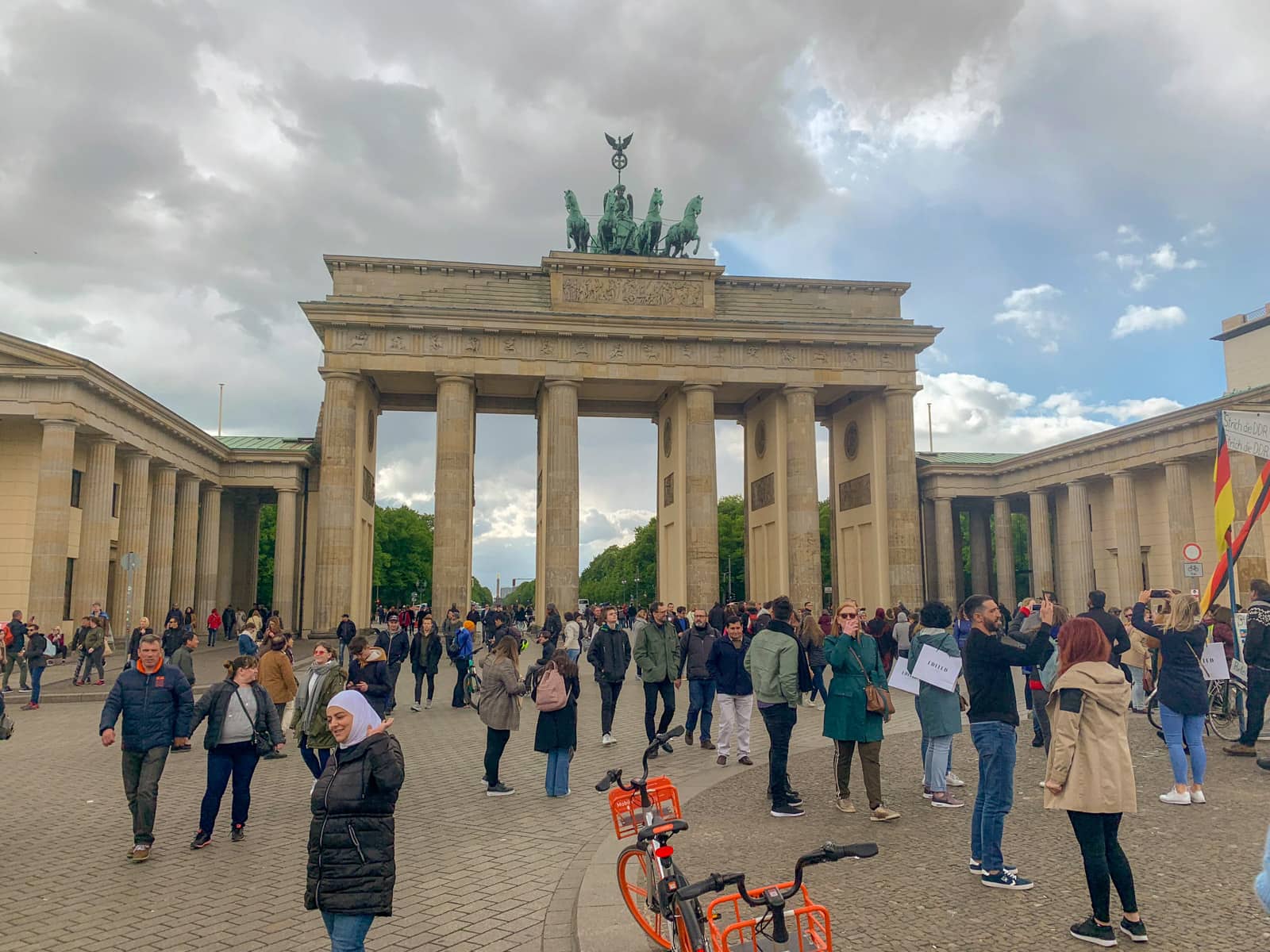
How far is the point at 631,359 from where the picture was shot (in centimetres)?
4169

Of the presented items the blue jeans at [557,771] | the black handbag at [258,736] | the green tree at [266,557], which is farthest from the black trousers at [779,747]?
the green tree at [266,557]

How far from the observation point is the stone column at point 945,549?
48812 mm

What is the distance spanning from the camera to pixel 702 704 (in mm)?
12891

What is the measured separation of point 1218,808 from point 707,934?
7154 mm

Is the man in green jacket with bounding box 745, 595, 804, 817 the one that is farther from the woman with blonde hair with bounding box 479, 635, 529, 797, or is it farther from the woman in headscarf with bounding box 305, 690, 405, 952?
the woman in headscarf with bounding box 305, 690, 405, 952

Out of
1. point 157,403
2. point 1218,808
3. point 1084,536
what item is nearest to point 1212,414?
point 1084,536

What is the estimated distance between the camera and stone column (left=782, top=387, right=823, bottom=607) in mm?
40938

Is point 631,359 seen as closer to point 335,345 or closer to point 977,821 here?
point 335,345

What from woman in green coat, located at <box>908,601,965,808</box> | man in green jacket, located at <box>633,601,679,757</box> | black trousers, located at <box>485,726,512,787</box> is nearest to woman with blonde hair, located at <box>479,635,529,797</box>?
black trousers, located at <box>485,726,512,787</box>

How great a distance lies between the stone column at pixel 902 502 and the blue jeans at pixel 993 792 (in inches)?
1422

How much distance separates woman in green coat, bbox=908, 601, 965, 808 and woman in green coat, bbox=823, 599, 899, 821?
422mm

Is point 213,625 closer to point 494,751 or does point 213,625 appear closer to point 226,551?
point 226,551

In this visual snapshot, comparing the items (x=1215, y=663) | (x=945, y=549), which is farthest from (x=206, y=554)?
(x=1215, y=663)

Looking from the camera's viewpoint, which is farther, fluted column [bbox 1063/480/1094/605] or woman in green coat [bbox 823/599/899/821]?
fluted column [bbox 1063/480/1094/605]
